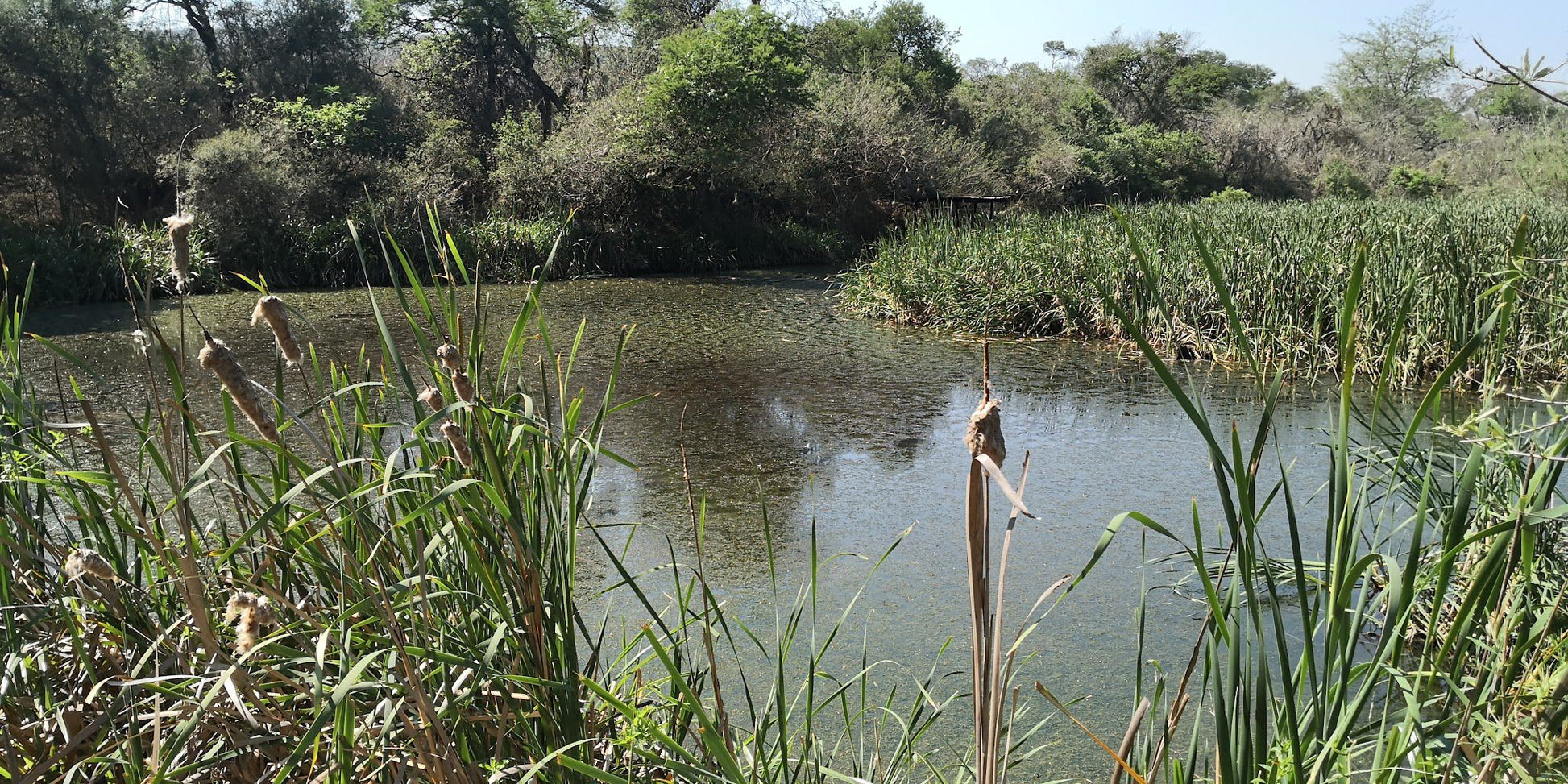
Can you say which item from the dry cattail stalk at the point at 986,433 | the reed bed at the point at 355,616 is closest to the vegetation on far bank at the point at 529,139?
the reed bed at the point at 355,616

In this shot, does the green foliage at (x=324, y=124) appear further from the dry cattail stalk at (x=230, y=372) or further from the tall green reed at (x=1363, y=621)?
the tall green reed at (x=1363, y=621)

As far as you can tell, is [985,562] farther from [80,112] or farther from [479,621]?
[80,112]

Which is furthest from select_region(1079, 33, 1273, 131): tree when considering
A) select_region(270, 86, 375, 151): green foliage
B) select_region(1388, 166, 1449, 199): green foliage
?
select_region(270, 86, 375, 151): green foliage

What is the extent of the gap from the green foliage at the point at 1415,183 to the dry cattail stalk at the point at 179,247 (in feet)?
72.6

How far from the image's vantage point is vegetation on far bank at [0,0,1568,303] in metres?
12.5

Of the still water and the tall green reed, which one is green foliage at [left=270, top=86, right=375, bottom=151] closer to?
the still water

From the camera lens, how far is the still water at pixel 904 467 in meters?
2.73

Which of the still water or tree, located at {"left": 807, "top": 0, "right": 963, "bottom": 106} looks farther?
tree, located at {"left": 807, "top": 0, "right": 963, "bottom": 106}

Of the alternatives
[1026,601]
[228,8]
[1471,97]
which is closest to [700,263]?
[228,8]

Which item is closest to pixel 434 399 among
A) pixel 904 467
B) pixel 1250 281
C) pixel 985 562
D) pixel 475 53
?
pixel 985 562

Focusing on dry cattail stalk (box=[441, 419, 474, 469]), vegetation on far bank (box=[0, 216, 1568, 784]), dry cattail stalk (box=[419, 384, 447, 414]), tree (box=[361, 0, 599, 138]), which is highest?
tree (box=[361, 0, 599, 138])

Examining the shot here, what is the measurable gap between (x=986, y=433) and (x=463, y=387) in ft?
2.40

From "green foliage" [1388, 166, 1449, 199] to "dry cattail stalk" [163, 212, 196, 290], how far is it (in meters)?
22.1

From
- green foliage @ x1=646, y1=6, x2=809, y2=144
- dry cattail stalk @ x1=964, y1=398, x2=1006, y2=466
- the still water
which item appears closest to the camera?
dry cattail stalk @ x1=964, y1=398, x2=1006, y2=466
